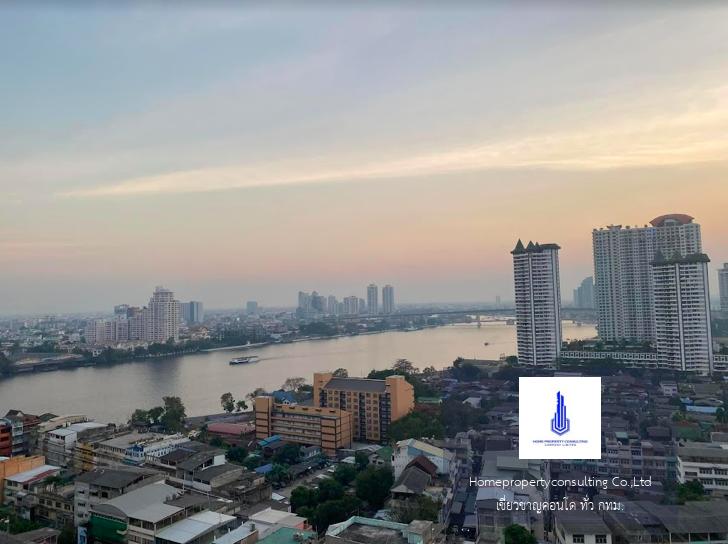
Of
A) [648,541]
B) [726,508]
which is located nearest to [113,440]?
[648,541]

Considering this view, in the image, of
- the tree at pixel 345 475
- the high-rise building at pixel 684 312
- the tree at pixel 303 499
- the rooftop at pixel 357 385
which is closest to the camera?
the tree at pixel 303 499

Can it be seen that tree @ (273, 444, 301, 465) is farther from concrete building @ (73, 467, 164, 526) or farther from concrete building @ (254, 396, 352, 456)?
concrete building @ (73, 467, 164, 526)

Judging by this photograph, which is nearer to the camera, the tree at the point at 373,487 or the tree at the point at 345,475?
the tree at the point at 373,487

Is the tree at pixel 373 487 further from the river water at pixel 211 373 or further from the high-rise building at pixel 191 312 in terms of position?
the high-rise building at pixel 191 312

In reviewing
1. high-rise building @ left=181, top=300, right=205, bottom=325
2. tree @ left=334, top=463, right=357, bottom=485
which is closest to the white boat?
tree @ left=334, top=463, right=357, bottom=485

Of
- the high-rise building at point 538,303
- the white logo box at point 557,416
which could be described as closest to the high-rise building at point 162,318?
the high-rise building at point 538,303

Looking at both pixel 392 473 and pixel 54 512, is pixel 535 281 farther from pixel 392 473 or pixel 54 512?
pixel 54 512

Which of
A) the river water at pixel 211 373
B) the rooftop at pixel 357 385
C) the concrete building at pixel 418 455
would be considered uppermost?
the rooftop at pixel 357 385

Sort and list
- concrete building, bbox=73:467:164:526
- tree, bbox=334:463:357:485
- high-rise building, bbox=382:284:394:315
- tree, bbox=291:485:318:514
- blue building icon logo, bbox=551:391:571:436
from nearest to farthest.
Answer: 1. blue building icon logo, bbox=551:391:571:436
2. concrete building, bbox=73:467:164:526
3. tree, bbox=291:485:318:514
4. tree, bbox=334:463:357:485
5. high-rise building, bbox=382:284:394:315
